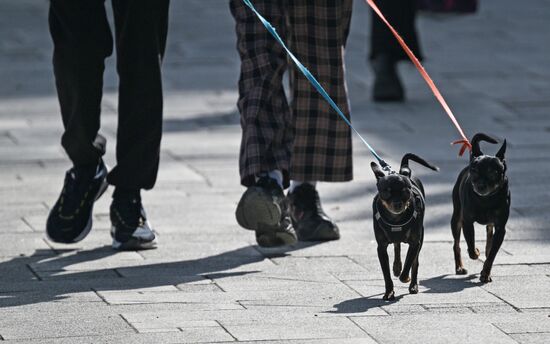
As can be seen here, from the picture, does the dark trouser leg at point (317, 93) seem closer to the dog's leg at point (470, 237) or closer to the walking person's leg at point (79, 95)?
the walking person's leg at point (79, 95)

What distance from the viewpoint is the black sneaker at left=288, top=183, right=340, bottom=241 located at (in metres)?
5.02

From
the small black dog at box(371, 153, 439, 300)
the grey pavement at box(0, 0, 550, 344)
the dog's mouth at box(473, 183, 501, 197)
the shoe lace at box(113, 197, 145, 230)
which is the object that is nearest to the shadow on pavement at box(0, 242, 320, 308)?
the grey pavement at box(0, 0, 550, 344)

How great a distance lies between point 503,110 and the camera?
7973 millimetres

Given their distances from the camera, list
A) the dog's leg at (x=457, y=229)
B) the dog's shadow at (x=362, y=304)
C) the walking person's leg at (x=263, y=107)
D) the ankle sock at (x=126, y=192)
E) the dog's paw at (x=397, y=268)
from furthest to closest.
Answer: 1. the ankle sock at (x=126, y=192)
2. the walking person's leg at (x=263, y=107)
3. the dog's leg at (x=457, y=229)
4. the dog's paw at (x=397, y=268)
5. the dog's shadow at (x=362, y=304)

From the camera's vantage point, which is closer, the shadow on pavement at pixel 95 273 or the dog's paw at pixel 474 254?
the shadow on pavement at pixel 95 273

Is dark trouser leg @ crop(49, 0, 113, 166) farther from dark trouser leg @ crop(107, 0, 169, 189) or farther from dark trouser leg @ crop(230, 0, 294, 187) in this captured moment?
dark trouser leg @ crop(230, 0, 294, 187)

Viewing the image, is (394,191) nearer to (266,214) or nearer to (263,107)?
(266,214)

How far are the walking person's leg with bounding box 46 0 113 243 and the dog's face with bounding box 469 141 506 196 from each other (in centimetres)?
156

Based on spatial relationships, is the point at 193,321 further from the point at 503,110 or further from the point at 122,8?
the point at 503,110

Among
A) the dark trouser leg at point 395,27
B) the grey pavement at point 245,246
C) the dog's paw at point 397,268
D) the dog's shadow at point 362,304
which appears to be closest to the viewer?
the grey pavement at point 245,246

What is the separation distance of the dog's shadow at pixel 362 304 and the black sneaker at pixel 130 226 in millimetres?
1056

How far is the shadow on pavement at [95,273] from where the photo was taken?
4.27 m

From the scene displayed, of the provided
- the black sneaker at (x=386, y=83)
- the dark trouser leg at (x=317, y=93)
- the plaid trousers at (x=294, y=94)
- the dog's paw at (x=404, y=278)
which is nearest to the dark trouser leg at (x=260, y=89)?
the plaid trousers at (x=294, y=94)

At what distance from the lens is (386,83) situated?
8281mm
